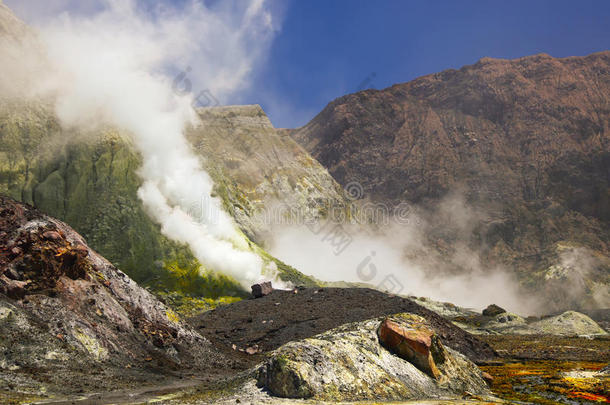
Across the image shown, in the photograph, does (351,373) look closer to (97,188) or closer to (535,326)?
(97,188)

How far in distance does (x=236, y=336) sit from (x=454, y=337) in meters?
23.0

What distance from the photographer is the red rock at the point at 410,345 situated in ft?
82.0

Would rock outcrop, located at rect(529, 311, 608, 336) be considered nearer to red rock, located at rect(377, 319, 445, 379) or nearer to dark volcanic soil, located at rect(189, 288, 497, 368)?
dark volcanic soil, located at rect(189, 288, 497, 368)

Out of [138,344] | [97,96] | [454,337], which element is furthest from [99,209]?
[454,337]

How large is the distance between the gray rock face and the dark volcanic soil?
613 inches

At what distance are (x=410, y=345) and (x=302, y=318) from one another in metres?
25.1

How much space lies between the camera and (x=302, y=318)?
49.0 metres

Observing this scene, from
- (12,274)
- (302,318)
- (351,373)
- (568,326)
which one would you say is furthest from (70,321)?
(568,326)

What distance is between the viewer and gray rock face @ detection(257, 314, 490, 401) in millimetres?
20375

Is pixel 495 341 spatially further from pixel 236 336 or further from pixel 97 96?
pixel 97 96

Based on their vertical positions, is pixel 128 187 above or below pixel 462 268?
below

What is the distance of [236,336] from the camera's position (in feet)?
150

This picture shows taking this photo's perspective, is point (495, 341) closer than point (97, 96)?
Yes

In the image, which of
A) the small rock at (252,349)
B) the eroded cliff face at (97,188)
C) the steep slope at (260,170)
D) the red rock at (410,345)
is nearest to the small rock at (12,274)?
the small rock at (252,349)
